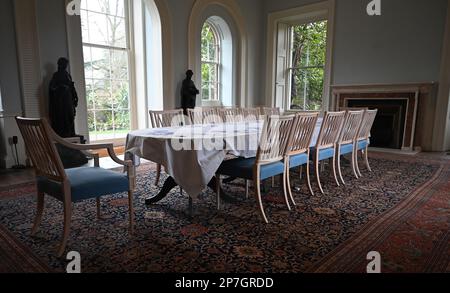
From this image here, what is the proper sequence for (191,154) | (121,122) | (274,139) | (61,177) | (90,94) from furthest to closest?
(121,122) < (90,94) < (274,139) < (191,154) < (61,177)

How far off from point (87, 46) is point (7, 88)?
7.03 feet

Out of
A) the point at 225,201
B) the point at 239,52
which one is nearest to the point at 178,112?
the point at 225,201

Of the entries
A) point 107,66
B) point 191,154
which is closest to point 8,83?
point 107,66

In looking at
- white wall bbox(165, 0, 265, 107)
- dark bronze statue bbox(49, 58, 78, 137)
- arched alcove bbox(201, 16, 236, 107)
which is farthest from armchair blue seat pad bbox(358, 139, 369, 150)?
dark bronze statue bbox(49, 58, 78, 137)

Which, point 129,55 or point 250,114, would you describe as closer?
point 250,114

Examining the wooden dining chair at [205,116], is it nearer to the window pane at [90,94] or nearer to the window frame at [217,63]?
the window frame at [217,63]

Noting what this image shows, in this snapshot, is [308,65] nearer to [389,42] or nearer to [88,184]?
[389,42]

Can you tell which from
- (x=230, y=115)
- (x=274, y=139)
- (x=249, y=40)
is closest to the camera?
(x=274, y=139)

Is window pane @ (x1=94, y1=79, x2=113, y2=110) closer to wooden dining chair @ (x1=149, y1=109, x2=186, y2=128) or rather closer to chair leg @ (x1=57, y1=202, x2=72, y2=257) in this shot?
wooden dining chair @ (x1=149, y1=109, x2=186, y2=128)

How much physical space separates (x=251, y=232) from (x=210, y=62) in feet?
16.6

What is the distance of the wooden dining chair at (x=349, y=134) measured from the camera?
3342 mm

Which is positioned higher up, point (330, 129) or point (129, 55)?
point (129, 55)

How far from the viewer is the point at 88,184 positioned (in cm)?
186
